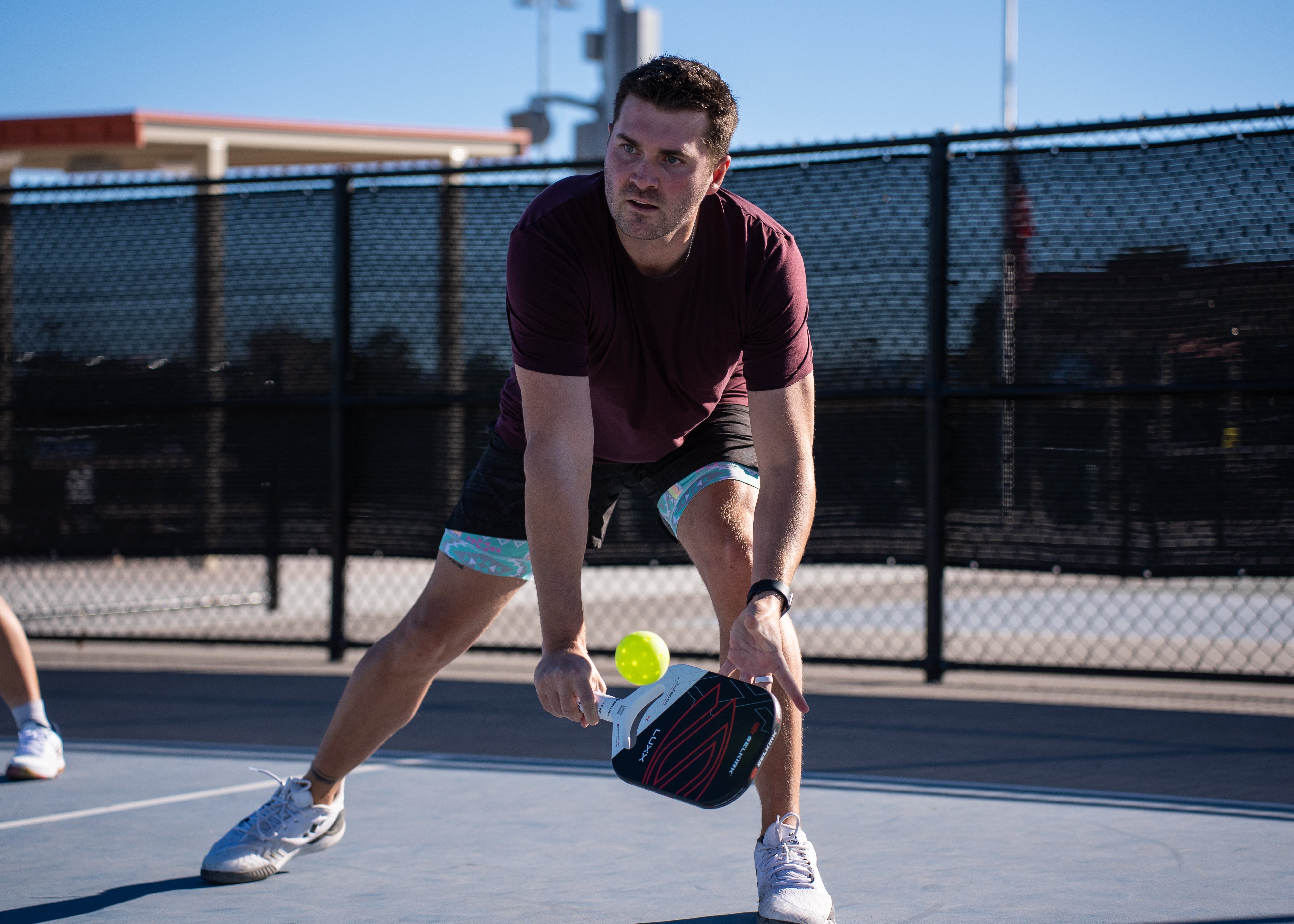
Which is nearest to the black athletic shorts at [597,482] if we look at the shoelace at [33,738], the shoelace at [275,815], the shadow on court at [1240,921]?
the shoelace at [275,815]

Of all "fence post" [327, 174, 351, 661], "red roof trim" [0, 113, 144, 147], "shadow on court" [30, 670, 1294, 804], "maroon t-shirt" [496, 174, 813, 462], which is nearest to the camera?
"maroon t-shirt" [496, 174, 813, 462]

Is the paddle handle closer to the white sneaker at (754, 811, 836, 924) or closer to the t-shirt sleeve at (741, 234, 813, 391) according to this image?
the white sneaker at (754, 811, 836, 924)

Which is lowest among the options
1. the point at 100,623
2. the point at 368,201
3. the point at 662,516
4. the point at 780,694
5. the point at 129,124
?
the point at 100,623

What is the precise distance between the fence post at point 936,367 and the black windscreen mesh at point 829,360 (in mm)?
51

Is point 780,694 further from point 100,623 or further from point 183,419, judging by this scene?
point 100,623

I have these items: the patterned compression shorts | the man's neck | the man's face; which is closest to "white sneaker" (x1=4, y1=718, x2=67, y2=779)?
the patterned compression shorts

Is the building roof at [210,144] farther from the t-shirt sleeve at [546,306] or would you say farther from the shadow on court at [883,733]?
the t-shirt sleeve at [546,306]

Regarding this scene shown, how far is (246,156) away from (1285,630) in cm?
1166

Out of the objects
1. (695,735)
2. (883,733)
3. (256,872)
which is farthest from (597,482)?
(883,733)

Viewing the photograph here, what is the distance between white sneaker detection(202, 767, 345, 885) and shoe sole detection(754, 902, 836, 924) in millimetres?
1195

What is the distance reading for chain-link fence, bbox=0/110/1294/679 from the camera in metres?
5.68

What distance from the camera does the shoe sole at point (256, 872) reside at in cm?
326

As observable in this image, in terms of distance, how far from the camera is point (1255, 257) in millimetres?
5594

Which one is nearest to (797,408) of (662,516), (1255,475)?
(662,516)
